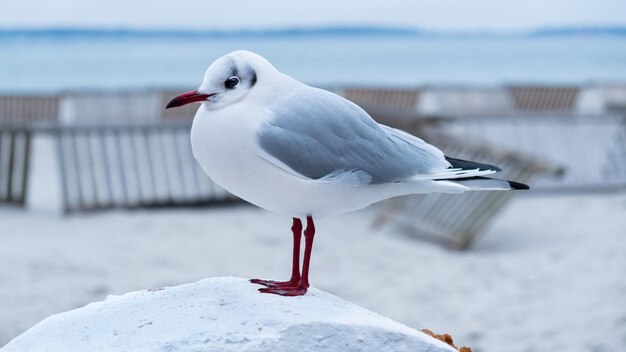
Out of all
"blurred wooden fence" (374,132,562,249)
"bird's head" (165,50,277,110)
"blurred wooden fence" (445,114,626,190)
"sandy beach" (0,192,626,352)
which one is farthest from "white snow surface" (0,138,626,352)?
"bird's head" (165,50,277,110)

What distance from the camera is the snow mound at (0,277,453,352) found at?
1.94 m

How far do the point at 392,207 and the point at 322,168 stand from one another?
5302 millimetres

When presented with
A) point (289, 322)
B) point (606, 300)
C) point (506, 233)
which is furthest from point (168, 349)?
point (506, 233)

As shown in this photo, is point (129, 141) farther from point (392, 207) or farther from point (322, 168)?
point (322, 168)

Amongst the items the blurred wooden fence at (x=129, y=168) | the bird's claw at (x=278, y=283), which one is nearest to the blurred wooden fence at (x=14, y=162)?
the blurred wooden fence at (x=129, y=168)

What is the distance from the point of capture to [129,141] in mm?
7613

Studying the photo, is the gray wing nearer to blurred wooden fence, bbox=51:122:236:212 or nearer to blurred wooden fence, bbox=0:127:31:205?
blurred wooden fence, bbox=51:122:236:212

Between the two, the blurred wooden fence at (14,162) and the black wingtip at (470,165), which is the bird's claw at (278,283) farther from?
the blurred wooden fence at (14,162)

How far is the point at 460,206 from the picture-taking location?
22.1ft

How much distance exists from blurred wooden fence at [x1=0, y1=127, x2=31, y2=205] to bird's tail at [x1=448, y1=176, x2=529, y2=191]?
606 cm

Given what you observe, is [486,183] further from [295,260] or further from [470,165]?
[295,260]

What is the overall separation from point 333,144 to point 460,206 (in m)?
4.90

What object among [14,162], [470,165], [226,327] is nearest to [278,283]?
[226,327]

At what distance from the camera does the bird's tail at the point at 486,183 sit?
189 cm
